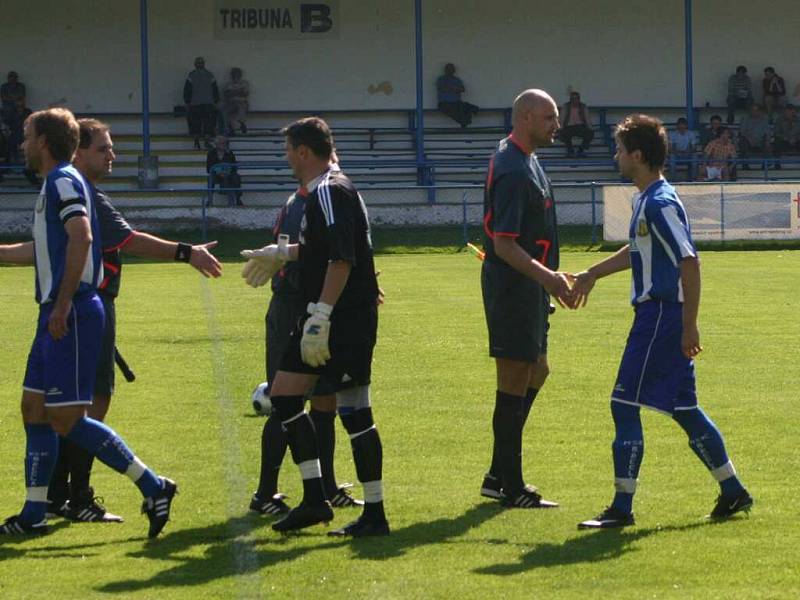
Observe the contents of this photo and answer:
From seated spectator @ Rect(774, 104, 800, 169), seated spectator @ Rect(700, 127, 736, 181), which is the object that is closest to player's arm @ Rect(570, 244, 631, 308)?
seated spectator @ Rect(700, 127, 736, 181)

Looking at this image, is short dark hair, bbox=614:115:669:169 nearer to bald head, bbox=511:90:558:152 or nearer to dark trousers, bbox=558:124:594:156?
bald head, bbox=511:90:558:152

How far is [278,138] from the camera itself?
3625 centimetres

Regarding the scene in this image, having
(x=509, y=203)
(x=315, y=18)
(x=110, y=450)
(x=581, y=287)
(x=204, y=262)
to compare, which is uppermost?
(x=315, y=18)

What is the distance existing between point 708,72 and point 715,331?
24816 millimetres

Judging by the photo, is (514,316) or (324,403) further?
(324,403)

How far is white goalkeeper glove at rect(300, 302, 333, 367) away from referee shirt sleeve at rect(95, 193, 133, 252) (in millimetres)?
1199

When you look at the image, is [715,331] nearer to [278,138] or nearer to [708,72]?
[278,138]

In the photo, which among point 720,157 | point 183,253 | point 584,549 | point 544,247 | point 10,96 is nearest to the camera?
point 584,549

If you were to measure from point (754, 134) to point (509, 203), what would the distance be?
98.3 feet

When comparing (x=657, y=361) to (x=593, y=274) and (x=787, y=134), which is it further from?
(x=787, y=134)

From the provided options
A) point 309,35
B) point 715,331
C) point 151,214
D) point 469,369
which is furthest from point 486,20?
point 469,369

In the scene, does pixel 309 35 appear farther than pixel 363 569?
Yes

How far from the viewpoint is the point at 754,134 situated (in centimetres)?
3584

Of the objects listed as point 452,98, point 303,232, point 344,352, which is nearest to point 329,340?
point 344,352
